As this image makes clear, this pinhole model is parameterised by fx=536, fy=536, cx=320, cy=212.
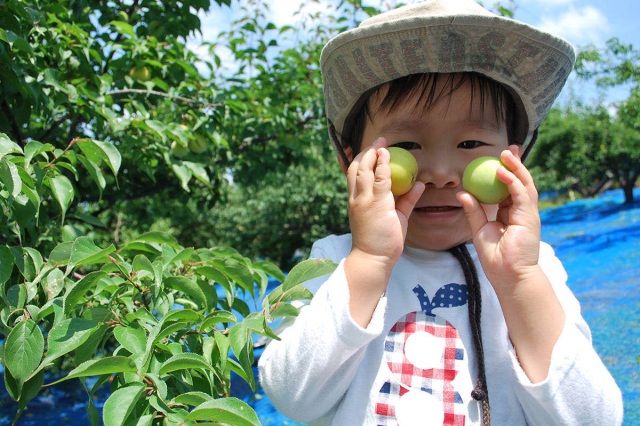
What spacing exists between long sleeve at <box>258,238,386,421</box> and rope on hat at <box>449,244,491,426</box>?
0.18 m

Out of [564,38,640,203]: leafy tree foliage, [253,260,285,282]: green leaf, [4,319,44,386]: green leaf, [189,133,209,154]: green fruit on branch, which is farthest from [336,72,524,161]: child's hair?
[564,38,640,203]: leafy tree foliage

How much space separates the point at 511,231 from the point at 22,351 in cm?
73

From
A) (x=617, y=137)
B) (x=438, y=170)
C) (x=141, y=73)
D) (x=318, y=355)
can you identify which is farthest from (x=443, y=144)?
(x=617, y=137)

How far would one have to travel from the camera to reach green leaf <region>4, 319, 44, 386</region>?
725 millimetres

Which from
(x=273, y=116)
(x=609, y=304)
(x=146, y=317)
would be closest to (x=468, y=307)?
(x=146, y=317)

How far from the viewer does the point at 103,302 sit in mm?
936

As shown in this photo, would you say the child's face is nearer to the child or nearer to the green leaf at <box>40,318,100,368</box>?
the child

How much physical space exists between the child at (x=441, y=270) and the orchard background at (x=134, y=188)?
0.11 m

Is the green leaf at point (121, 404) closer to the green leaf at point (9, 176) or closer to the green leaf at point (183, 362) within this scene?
the green leaf at point (183, 362)

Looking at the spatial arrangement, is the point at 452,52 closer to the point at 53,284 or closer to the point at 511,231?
the point at 511,231

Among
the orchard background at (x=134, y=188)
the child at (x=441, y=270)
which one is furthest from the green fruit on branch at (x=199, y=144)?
the child at (x=441, y=270)

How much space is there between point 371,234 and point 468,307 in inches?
9.6

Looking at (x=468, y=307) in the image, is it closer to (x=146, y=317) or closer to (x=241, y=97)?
(x=146, y=317)

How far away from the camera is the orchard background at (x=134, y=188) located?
2.37 ft
